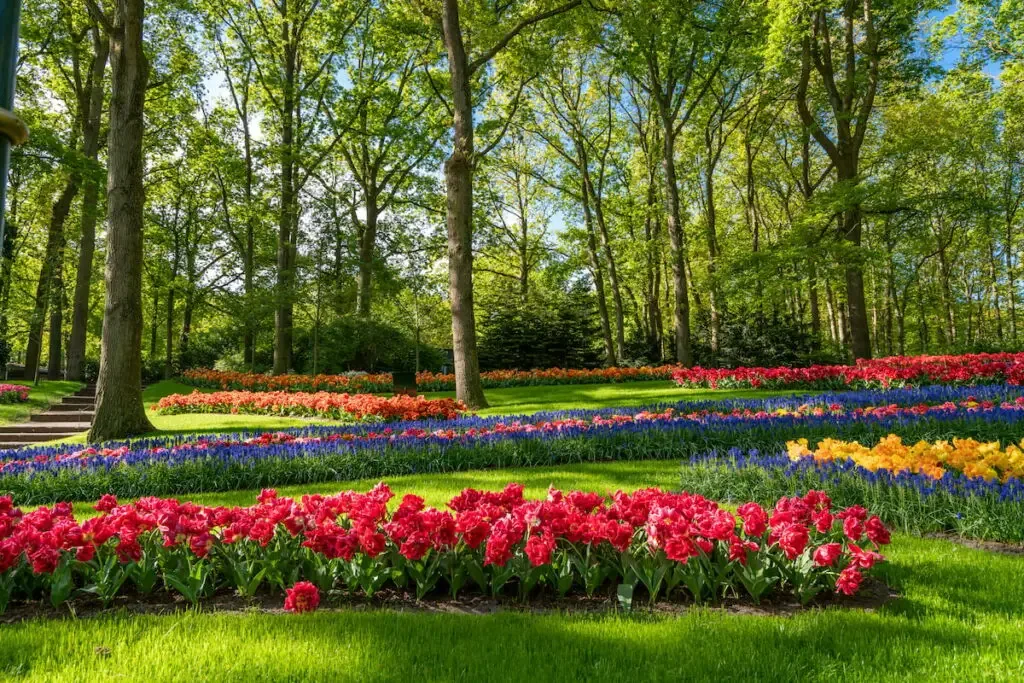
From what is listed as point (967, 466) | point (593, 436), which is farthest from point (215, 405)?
point (967, 466)

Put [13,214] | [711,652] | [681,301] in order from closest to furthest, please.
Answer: [711,652]
[681,301]
[13,214]

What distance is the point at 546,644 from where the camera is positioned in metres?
2.83

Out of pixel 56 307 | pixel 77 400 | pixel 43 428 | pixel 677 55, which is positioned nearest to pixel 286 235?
pixel 56 307

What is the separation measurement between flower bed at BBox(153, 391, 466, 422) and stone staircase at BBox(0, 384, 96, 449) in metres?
1.91

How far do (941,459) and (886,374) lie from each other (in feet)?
33.8

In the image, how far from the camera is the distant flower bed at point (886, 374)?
1374cm

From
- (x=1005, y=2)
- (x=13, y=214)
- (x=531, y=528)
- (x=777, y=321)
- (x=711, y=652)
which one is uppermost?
(x=1005, y=2)

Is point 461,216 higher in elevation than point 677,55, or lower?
lower

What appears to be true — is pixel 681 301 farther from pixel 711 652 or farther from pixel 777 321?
pixel 711 652

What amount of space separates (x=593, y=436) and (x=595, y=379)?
13572 mm

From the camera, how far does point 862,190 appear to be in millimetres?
17359

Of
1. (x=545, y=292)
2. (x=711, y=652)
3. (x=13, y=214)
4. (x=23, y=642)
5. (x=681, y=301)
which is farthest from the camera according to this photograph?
(x=545, y=292)

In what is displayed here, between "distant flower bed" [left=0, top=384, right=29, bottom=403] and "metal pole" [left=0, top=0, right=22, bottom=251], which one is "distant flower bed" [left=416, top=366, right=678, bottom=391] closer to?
"distant flower bed" [left=0, top=384, right=29, bottom=403]

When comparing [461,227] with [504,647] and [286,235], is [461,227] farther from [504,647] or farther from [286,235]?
[286,235]
